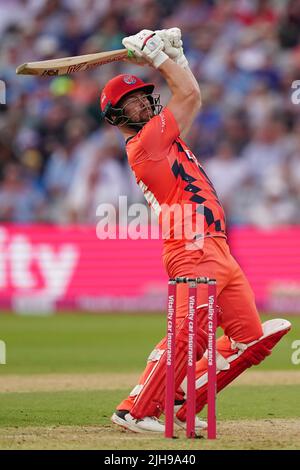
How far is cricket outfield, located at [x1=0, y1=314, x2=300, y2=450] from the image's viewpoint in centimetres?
575

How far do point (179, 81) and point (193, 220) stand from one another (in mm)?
822

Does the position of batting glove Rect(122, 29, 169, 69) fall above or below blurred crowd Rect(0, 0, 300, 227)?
below

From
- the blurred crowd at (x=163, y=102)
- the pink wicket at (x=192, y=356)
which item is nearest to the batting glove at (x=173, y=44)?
the pink wicket at (x=192, y=356)

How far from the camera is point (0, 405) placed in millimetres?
7441

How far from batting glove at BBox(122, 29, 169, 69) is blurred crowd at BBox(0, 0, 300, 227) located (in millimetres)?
8504

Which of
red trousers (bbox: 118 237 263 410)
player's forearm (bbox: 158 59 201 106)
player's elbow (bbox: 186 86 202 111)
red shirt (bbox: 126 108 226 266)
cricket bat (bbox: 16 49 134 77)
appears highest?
cricket bat (bbox: 16 49 134 77)

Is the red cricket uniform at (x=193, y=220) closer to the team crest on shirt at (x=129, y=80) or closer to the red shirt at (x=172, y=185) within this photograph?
the red shirt at (x=172, y=185)

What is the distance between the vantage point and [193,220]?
6.18 m

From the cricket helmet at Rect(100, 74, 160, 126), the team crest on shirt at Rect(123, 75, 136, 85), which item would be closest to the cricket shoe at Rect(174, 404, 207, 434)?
the cricket helmet at Rect(100, 74, 160, 126)

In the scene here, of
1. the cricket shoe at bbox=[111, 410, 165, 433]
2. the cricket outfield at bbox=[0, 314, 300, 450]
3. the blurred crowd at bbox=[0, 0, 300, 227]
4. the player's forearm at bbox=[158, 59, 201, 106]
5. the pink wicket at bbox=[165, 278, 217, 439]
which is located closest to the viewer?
the pink wicket at bbox=[165, 278, 217, 439]

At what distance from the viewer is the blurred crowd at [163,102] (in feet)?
49.0

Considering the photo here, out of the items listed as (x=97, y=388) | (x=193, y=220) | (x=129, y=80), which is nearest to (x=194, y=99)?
(x=129, y=80)

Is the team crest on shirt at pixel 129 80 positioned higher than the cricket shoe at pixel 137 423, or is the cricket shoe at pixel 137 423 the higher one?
the team crest on shirt at pixel 129 80

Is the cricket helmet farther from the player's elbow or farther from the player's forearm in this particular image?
the player's elbow
